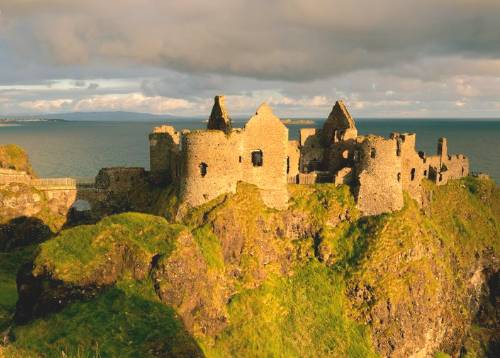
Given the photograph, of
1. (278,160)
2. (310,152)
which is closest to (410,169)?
(310,152)

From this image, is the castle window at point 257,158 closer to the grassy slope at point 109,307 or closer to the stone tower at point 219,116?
the stone tower at point 219,116

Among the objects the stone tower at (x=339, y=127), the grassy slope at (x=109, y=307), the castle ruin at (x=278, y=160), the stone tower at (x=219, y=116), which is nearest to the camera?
the grassy slope at (x=109, y=307)

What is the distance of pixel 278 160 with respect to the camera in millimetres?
41375

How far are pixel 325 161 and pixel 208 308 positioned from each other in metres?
23.8

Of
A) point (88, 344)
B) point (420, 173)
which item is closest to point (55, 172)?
point (420, 173)

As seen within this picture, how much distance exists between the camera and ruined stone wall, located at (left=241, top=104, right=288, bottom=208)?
40.7m

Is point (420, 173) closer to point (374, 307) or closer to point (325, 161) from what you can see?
point (325, 161)

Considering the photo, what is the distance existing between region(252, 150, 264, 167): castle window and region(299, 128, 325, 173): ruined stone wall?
10.0 metres

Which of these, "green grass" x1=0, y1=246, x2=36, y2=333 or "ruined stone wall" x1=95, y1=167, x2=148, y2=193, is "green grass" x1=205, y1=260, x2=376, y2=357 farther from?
"ruined stone wall" x1=95, y1=167, x2=148, y2=193

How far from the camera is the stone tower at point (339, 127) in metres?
48.2

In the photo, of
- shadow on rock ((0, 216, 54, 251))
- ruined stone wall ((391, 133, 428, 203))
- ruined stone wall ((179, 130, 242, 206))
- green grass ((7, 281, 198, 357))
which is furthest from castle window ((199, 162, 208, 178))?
ruined stone wall ((391, 133, 428, 203))

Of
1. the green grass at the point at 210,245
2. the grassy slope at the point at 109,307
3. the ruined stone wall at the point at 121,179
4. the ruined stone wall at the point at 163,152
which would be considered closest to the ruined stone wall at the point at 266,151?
the green grass at the point at 210,245

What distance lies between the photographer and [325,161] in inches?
1988

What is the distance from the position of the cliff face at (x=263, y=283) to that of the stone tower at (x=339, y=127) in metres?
6.88
